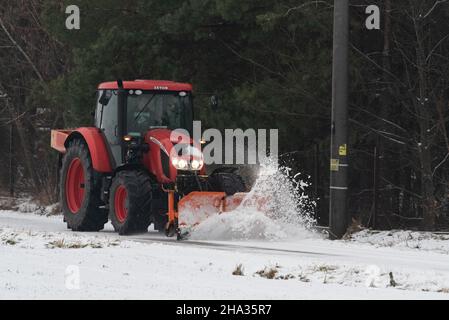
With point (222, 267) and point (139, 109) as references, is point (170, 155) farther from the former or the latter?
point (222, 267)

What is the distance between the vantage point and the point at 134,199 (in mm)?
16797

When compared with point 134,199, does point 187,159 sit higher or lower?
higher

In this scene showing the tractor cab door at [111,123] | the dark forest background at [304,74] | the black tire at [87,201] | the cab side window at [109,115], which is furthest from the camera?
the dark forest background at [304,74]

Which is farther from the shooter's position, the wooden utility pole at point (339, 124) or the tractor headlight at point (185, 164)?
the wooden utility pole at point (339, 124)

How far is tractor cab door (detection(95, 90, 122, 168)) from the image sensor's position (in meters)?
17.9

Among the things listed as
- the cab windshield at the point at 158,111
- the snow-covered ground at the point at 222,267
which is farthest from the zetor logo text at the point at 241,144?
the snow-covered ground at the point at 222,267

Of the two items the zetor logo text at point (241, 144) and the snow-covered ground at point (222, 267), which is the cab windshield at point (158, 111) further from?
the zetor logo text at point (241, 144)

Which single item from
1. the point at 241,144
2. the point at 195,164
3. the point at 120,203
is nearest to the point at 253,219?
the point at 195,164

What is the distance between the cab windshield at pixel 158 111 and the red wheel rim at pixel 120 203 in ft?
3.59

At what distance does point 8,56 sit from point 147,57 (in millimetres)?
8964

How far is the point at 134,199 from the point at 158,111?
2.00m

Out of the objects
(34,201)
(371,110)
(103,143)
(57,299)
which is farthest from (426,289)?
(34,201)

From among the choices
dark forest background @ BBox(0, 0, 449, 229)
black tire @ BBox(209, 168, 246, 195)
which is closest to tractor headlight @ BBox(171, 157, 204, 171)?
black tire @ BBox(209, 168, 246, 195)

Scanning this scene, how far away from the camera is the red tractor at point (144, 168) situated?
1667 cm
